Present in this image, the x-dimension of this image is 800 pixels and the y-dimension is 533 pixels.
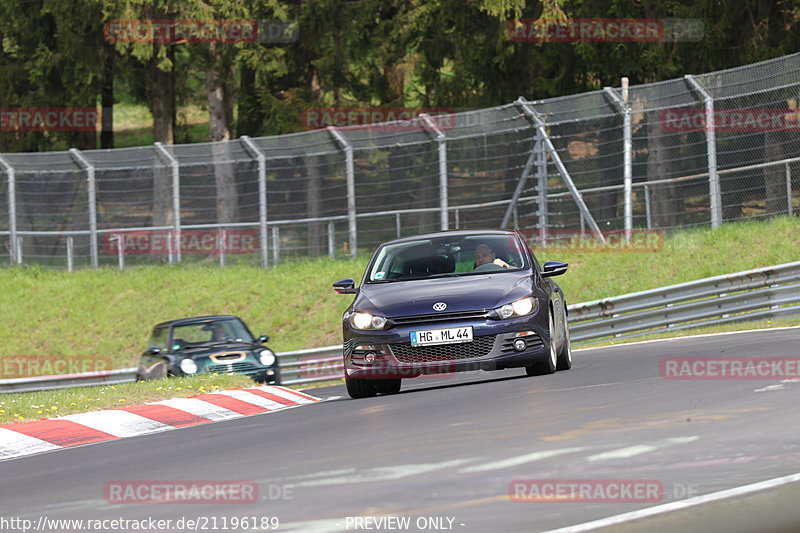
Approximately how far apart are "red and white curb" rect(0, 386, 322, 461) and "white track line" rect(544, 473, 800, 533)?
563cm

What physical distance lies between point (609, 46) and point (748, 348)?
65.0 feet

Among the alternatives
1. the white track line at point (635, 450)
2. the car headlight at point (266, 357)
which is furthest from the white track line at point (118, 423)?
the car headlight at point (266, 357)

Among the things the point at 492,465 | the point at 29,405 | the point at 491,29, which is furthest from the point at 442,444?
the point at 491,29

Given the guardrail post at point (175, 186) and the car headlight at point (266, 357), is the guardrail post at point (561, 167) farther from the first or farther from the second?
the guardrail post at point (175, 186)

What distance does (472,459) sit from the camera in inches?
285

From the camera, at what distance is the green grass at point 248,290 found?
2292cm

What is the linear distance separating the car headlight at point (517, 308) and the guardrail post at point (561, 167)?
42.7ft

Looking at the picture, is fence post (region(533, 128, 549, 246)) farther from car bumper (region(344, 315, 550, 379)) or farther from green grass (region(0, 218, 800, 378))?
car bumper (region(344, 315, 550, 379))

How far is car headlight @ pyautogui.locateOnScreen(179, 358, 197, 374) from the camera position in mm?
18734

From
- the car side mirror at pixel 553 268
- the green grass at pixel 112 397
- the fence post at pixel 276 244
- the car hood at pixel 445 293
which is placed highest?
the fence post at pixel 276 244

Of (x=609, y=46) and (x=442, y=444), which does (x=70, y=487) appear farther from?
(x=609, y=46)

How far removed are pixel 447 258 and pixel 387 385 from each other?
1.30 m

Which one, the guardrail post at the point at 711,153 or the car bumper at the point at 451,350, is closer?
the car bumper at the point at 451,350

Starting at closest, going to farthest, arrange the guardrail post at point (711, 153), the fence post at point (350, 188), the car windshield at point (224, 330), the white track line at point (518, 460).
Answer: the white track line at point (518, 460)
the car windshield at point (224, 330)
the guardrail post at point (711, 153)
the fence post at point (350, 188)
